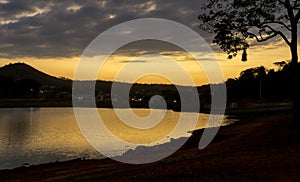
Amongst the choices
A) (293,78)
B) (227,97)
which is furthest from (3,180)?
(227,97)

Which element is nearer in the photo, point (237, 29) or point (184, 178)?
point (184, 178)

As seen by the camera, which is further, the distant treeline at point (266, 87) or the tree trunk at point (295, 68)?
the distant treeline at point (266, 87)

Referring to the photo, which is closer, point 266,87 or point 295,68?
point 295,68

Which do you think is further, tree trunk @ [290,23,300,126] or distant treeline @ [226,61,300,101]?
distant treeline @ [226,61,300,101]

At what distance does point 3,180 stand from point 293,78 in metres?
19.4

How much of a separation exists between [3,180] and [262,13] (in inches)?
769

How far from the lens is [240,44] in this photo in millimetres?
26188

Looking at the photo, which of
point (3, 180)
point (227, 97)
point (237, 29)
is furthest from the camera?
point (227, 97)

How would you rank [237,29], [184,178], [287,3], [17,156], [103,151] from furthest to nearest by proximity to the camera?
[103,151]
[17,156]
[237,29]
[287,3]
[184,178]

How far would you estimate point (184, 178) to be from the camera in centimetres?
1170

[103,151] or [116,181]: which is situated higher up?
[116,181]

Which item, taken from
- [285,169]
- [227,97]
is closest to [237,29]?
[285,169]

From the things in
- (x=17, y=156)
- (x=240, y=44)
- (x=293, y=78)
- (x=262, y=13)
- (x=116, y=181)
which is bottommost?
(x=17, y=156)

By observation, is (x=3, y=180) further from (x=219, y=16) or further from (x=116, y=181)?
(x=219, y=16)
